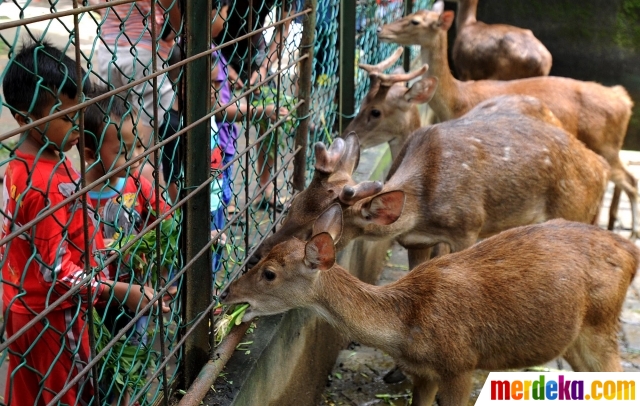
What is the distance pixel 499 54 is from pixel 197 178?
6751mm

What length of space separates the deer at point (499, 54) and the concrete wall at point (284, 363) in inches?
181

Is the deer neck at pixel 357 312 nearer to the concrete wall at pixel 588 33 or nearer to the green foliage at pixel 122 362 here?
the green foliage at pixel 122 362

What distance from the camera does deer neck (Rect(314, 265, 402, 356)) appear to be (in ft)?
12.6

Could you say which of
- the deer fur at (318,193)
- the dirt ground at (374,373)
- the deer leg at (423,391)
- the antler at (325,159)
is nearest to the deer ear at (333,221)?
the deer fur at (318,193)

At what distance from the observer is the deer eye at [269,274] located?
3.77m

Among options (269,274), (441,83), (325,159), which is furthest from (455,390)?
(441,83)

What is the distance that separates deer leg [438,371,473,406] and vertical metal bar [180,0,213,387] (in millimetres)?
1169

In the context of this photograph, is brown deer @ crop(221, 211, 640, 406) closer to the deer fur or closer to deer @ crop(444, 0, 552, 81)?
the deer fur

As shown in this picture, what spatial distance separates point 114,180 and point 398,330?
1514 millimetres

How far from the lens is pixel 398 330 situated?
3.83 metres

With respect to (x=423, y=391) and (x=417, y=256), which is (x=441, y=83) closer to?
(x=417, y=256)

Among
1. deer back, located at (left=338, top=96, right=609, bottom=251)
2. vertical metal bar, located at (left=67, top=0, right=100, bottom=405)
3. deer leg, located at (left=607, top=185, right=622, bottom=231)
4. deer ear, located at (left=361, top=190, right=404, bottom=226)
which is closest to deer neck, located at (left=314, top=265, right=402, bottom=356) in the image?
deer ear, located at (left=361, top=190, right=404, bottom=226)

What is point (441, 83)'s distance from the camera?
24.2 feet

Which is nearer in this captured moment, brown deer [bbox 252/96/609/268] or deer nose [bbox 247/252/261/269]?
deer nose [bbox 247/252/261/269]
